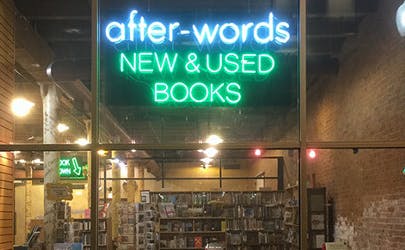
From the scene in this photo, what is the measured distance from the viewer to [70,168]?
12.6m

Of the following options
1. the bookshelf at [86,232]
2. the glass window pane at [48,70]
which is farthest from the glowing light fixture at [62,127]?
the bookshelf at [86,232]

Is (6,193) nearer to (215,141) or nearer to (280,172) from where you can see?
(215,141)

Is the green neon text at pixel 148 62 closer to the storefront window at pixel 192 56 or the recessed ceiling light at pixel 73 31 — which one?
the storefront window at pixel 192 56

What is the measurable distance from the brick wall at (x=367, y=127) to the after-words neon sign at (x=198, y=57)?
215 cm

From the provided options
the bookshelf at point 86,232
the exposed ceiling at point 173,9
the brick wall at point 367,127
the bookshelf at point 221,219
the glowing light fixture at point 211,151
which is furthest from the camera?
the bookshelf at point 221,219

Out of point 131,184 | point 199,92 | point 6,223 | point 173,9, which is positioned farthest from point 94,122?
point 131,184

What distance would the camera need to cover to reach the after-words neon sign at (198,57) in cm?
559

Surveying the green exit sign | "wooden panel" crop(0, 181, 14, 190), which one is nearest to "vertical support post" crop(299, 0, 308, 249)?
"wooden panel" crop(0, 181, 14, 190)

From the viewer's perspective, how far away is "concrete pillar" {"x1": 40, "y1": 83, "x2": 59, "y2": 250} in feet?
34.9

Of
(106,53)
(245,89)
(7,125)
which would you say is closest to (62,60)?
(7,125)

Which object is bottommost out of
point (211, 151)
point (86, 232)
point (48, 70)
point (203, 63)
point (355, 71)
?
point (86, 232)

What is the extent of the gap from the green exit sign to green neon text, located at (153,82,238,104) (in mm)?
7258

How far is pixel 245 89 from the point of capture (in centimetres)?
571

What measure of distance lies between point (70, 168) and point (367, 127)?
7037 millimetres
